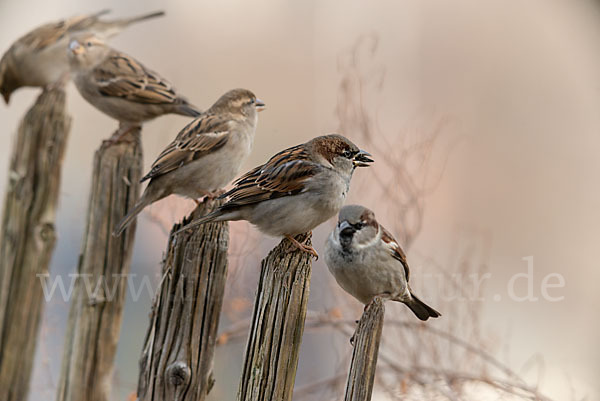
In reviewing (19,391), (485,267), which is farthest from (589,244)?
(19,391)

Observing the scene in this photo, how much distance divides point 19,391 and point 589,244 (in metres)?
2.92

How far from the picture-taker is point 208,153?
2516mm

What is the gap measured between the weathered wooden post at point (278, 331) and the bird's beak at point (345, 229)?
1.72 ft

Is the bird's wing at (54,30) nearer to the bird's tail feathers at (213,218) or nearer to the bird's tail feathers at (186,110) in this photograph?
the bird's tail feathers at (186,110)

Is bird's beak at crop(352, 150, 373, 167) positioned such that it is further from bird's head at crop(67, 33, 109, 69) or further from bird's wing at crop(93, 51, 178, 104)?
bird's head at crop(67, 33, 109, 69)

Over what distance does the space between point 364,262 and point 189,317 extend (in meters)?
0.63

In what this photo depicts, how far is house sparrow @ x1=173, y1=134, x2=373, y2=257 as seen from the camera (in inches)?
77.0

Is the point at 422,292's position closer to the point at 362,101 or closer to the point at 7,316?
the point at 362,101

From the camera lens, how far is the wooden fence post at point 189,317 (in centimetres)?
201

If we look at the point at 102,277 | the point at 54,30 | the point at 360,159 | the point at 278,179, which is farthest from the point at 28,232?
the point at 360,159

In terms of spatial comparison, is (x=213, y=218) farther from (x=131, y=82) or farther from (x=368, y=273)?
(x=131, y=82)

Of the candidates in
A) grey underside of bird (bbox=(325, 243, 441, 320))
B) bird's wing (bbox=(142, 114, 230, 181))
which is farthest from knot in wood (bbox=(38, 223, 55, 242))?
grey underside of bird (bbox=(325, 243, 441, 320))

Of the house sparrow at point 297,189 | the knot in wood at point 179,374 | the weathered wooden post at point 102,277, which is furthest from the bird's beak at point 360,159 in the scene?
the weathered wooden post at point 102,277

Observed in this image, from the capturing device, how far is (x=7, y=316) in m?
3.08
